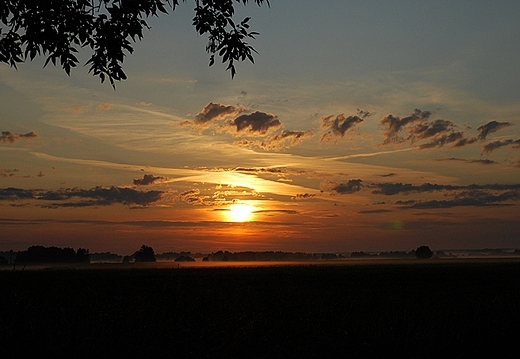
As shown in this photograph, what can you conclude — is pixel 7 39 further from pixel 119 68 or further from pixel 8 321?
pixel 8 321

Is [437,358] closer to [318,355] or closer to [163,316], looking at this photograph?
[318,355]

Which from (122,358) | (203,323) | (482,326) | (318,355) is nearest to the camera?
(122,358)

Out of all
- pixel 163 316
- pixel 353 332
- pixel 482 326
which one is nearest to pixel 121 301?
pixel 163 316

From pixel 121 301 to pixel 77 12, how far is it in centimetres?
722

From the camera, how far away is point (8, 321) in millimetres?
10328

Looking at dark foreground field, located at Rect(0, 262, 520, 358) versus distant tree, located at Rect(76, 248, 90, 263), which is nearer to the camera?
dark foreground field, located at Rect(0, 262, 520, 358)

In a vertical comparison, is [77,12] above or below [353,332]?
above

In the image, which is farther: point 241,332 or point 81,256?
point 81,256

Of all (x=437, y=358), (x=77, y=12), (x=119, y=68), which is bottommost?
(x=437, y=358)

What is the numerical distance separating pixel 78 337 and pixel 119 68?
4178 mm

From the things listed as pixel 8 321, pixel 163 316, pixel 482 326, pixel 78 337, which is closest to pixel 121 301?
pixel 163 316

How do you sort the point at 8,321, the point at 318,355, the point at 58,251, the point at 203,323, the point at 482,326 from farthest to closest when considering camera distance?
1. the point at 58,251
2. the point at 482,326
3. the point at 203,323
4. the point at 8,321
5. the point at 318,355

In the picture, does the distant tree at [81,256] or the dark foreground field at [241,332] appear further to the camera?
the distant tree at [81,256]

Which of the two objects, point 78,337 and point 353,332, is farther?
point 353,332
